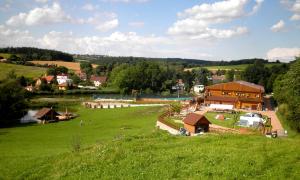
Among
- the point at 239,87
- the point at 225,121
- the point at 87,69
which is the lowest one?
the point at 225,121

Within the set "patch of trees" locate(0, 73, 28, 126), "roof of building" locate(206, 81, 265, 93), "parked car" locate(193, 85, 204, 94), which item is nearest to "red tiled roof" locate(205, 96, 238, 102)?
"roof of building" locate(206, 81, 265, 93)

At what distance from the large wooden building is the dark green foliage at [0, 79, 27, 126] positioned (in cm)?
3575

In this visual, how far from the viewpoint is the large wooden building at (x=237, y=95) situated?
2611 inches

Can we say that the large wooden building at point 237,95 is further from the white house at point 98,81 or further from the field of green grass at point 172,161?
the white house at point 98,81

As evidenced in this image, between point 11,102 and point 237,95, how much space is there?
145 ft

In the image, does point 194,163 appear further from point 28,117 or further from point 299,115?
point 28,117

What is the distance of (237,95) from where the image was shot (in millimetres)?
70562

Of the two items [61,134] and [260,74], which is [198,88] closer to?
[260,74]

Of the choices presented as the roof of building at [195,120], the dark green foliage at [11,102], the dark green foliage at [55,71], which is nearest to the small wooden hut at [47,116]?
the dark green foliage at [11,102]

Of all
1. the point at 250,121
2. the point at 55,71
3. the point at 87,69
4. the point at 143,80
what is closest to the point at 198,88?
the point at 143,80

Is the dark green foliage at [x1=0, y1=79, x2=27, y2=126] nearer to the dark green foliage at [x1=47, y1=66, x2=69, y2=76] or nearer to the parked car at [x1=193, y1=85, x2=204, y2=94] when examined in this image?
the parked car at [x1=193, y1=85, x2=204, y2=94]

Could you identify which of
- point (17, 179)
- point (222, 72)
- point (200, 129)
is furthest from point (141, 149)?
point (222, 72)

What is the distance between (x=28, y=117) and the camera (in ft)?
204

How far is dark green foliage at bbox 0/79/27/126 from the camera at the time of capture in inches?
2295
